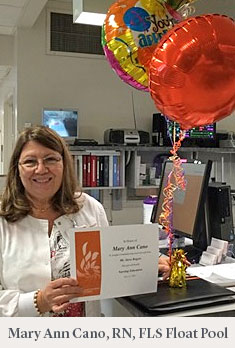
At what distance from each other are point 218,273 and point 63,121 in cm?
284

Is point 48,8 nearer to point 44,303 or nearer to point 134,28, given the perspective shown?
point 134,28

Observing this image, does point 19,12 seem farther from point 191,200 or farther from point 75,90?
point 191,200

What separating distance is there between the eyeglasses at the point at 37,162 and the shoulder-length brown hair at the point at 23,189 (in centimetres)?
4

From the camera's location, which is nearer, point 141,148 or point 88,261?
point 88,261

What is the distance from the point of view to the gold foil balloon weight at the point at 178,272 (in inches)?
49.4

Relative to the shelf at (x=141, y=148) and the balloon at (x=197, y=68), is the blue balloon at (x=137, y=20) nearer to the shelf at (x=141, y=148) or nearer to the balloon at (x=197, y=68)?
the balloon at (x=197, y=68)

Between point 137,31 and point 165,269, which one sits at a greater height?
point 137,31

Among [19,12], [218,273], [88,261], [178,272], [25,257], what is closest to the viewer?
[88,261]

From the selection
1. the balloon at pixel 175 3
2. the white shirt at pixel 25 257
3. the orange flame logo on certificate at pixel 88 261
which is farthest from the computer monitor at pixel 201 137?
the orange flame logo on certificate at pixel 88 261

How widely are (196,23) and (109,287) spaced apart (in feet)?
3.01

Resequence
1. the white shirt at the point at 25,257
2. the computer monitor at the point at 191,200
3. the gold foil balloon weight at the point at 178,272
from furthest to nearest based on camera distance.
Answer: the computer monitor at the point at 191,200 < the white shirt at the point at 25,257 < the gold foil balloon weight at the point at 178,272

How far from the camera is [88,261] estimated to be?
41.9 inches

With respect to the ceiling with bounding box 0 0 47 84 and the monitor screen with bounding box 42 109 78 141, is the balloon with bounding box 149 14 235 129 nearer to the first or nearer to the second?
the ceiling with bounding box 0 0 47 84

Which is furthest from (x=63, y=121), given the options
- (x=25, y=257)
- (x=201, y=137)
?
(x=25, y=257)
